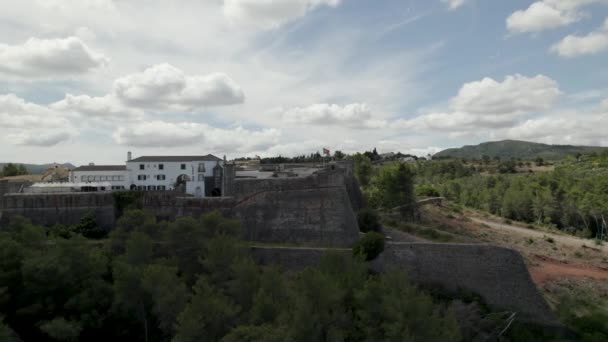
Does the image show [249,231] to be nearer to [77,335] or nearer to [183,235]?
[183,235]

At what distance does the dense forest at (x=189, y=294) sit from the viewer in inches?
560

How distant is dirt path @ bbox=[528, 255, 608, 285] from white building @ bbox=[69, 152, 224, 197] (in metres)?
24.9

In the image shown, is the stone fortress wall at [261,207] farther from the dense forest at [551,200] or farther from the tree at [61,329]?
the dense forest at [551,200]

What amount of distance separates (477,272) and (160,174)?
26.7 meters

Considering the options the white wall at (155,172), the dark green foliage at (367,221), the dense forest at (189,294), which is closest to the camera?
the dense forest at (189,294)

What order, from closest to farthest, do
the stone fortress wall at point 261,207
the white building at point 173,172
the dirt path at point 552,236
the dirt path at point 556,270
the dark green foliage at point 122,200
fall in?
the stone fortress wall at point 261,207 < the dark green foliage at point 122,200 < the dirt path at point 556,270 < the white building at point 173,172 < the dirt path at point 552,236

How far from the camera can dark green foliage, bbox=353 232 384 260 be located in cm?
2073

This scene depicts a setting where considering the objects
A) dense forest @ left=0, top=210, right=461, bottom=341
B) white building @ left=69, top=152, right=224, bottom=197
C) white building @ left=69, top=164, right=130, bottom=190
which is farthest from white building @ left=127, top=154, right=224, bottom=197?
dense forest @ left=0, top=210, right=461, bottom=341

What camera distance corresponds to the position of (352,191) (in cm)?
3083

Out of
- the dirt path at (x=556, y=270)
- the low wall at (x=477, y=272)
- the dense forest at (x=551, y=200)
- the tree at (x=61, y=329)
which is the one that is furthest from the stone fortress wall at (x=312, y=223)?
the dense forest at (x=551, y=200)

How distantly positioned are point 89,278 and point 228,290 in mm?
7625

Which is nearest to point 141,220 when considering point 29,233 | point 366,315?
point 29,233

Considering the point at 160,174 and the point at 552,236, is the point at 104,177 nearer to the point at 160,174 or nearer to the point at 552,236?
the point at 160,174

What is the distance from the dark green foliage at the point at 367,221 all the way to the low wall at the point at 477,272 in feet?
14.1
